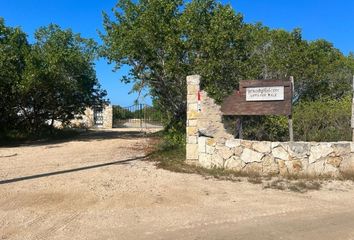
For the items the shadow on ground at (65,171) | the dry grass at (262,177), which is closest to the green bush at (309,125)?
the dry grass at (262,177)

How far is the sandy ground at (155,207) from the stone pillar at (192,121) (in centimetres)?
131

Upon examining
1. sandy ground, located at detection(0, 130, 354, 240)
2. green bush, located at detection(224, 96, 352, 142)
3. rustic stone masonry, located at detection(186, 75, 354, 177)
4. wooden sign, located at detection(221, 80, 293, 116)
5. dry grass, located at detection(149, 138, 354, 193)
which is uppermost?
wooden sign, located at detection(221, 80, 293, 116)

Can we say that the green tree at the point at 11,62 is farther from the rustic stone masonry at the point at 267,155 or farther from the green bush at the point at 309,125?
the green bush at the point at 309,125

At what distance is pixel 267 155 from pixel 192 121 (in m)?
2.50

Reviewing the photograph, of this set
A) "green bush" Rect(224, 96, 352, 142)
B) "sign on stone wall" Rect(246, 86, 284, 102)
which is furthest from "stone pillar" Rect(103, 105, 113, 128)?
"sign on stone wall" Rect(246, 86, 284, 102)

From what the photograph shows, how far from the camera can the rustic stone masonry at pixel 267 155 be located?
9641 mm

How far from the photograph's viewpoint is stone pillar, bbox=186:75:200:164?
37.6ft

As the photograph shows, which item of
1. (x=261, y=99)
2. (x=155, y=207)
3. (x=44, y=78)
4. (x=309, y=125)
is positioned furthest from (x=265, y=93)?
(x=44, y=78)

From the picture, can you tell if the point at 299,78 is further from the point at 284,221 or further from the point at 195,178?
the point at 284,221

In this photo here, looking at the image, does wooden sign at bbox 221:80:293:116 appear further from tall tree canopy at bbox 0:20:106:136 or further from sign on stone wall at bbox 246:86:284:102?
tall tree canopy at bbox 0:20:106:136

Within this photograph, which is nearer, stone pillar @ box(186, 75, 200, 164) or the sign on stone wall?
the sign on stone wall

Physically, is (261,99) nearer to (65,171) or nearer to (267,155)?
(267,155)

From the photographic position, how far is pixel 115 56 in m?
18.0

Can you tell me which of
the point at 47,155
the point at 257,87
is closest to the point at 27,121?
the point at 47,155
